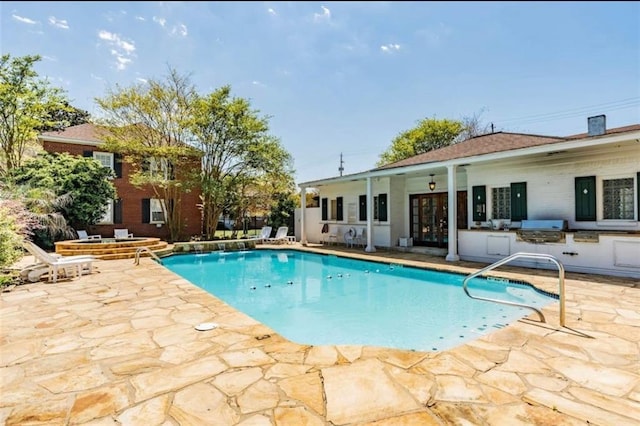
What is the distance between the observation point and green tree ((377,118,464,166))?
25.4 m

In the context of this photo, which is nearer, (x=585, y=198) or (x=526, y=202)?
(x=585, y=198)

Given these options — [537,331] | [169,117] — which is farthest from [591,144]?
[169,117]

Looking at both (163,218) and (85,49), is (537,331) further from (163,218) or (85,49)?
(163,218)

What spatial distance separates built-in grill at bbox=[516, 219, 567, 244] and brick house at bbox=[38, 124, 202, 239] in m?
14.6

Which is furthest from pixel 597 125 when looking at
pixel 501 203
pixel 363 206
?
pixel 363 206

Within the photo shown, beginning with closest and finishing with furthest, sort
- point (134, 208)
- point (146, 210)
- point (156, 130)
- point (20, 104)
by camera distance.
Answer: point (20, 104) < point (156, 130) < point (134, 208) < point (146, 210)

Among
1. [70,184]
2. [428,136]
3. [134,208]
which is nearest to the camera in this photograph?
[70,184]

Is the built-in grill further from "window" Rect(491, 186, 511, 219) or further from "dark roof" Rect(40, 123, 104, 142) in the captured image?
"dark roof" Rect(40, 123, 104, 142)

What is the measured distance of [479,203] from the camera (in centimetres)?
1123

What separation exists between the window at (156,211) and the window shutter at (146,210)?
0.37 feet

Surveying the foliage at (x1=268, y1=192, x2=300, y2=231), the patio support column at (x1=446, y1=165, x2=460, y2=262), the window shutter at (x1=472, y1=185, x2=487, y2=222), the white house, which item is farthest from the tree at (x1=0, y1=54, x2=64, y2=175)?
the window shutter at (x1=472, y1=185, x2=487, y2=222)

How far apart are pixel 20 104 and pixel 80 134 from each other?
4.09m

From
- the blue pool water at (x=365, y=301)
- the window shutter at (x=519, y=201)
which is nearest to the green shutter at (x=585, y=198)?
the window shutter at (x=519, y=201)

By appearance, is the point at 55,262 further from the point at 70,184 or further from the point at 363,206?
the point at 363,206
